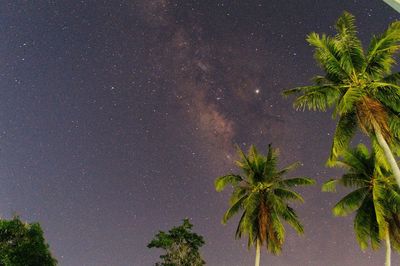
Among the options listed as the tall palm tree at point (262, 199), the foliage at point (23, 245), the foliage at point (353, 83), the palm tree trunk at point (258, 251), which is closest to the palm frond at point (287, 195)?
the tall palm tree at point (262, 199)

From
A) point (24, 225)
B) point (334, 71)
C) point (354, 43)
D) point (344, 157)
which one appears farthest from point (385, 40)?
point (24, 225)

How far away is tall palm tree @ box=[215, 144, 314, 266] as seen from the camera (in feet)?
90.2

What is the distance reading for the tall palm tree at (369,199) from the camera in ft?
83.7

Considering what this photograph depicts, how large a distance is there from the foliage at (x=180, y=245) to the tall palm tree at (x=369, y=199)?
12944 millimetres

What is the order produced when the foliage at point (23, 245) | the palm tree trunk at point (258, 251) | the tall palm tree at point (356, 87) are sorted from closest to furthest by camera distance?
the tall palm tree at point (356, 87)
the foliage at point (23, 245)
the palm tree trunk at point (258, 251)

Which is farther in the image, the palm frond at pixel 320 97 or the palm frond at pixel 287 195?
the palm frond at pixel 287 195

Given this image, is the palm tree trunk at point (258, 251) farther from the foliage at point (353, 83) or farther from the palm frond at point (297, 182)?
the foliage at point (353, 83)

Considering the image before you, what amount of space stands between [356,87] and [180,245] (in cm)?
2177

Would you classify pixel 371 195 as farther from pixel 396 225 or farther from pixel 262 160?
pixel 262 160

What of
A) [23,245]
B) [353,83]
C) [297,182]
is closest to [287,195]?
[297,182]

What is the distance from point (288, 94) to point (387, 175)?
42.4 feet

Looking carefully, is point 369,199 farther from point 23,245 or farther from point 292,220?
point 23,245

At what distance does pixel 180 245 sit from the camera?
33.6m

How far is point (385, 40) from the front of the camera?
1845cm
